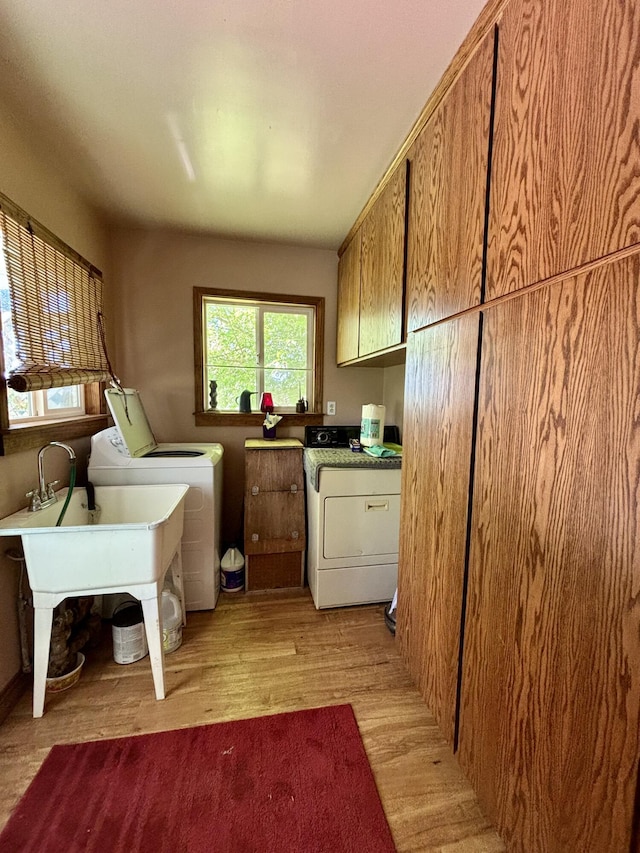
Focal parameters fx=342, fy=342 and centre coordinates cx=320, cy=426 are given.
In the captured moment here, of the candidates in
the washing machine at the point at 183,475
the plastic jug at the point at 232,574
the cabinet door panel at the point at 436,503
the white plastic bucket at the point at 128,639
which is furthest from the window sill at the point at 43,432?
the cabinet door panel at the point at 436,503

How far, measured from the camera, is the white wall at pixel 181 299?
2447 mm

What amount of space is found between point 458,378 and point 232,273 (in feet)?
6.87

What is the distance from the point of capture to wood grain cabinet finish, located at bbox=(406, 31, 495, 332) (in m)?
0.98

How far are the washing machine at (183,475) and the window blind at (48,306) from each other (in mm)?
295

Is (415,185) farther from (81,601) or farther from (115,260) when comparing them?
(81,601)

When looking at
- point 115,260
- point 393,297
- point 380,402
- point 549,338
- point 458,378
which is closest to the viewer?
point 549,338

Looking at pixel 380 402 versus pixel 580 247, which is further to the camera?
pixel 380 402

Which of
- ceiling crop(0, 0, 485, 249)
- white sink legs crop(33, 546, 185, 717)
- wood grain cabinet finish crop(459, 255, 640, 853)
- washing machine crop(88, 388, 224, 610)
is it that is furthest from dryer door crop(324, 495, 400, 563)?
ceiling crop(0, 0, 485, 249)

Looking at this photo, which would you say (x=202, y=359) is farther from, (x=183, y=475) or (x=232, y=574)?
(x=232, y=574)

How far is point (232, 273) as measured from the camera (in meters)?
2.57

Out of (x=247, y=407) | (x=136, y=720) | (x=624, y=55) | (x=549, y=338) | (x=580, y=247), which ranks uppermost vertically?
(x=624, y=55)

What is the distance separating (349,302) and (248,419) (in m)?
1.15

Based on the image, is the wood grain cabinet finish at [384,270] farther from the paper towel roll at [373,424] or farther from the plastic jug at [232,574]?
the plastic jug at [232,574]

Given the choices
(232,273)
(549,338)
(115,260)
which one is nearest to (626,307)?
(549,338)
